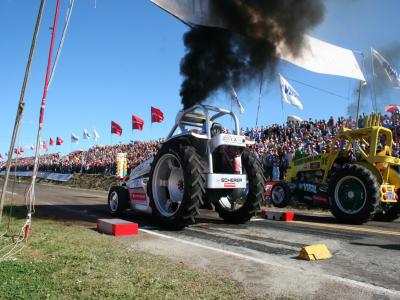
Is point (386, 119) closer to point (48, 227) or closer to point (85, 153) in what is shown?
point (48, 227)

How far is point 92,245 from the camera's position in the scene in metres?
5.79


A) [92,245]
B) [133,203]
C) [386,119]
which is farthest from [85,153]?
[92,245]

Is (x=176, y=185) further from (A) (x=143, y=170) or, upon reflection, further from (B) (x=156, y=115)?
(B) (x=156, y=115)

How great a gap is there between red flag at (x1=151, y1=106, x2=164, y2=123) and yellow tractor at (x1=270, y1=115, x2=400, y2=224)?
18582mm

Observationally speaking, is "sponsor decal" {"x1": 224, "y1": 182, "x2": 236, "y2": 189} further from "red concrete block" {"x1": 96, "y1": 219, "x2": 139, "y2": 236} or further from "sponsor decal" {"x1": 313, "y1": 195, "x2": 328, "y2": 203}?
"sponsor decal" {"x1": 313, "y1": 195, "x2": 328, "y2": 203}

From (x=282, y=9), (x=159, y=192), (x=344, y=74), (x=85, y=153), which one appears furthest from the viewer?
(x=85, y=153)

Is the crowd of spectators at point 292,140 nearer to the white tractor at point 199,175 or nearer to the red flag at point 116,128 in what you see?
the white tractor at point 199,175

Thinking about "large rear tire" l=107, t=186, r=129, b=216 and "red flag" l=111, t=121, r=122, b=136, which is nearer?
"large rear tire" l=107, t=186, r=129, b=216

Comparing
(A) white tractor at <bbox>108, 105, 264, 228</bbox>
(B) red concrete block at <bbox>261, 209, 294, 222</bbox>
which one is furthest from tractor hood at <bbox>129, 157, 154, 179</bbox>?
(B) red concrete block at <bbox>261, 209, 294, 222</bbox>

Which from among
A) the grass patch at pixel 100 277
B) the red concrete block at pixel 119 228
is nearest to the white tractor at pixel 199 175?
the red concrete block at pixel 119 228

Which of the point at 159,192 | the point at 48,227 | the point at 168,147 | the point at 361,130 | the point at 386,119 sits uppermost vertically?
the point at 386,119

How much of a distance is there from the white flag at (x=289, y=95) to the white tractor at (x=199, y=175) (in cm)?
1259

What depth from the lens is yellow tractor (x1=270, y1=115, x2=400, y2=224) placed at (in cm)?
871

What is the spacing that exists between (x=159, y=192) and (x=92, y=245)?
2.50 metres
